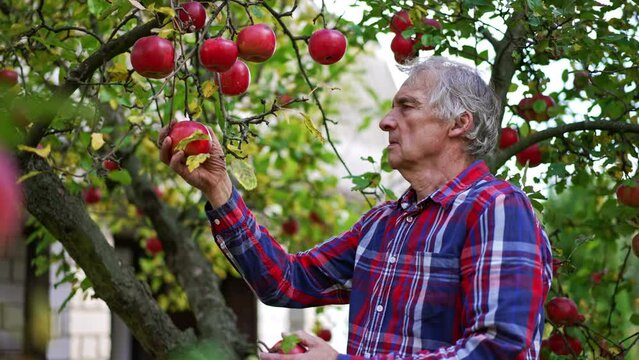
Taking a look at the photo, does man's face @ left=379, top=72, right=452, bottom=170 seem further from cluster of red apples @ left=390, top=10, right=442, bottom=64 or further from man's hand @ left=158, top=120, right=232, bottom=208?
cluster of red apples @ left=390, top=10, right=442, bottom=64

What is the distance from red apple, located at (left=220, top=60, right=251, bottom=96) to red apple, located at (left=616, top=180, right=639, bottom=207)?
1.23 metres

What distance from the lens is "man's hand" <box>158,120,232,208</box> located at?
1.64 m

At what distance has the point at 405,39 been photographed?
8.02 feet

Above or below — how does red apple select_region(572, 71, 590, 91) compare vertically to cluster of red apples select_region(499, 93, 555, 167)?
above

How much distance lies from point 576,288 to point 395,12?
145 centimetres

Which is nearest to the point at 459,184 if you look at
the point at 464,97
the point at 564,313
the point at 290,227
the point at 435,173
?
the point at 435,173

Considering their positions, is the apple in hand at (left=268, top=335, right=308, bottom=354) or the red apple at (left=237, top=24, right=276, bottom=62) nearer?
the apple in hand at (left=268, top=335, right=308, bottom=354)

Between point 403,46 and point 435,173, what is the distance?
809mm

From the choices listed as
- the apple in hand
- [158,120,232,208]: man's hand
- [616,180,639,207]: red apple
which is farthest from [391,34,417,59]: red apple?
the apple in hand

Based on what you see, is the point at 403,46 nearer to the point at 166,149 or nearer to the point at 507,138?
the point at 507,138

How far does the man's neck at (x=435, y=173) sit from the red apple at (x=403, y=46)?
760mm

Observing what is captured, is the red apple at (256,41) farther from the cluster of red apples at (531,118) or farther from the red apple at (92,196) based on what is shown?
the red apple at (92,196)

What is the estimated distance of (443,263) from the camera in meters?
1.53

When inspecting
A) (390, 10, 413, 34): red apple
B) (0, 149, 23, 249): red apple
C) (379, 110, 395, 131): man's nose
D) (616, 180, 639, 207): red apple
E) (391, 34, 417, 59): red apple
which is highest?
(390, 10, 413, 34): red apple
